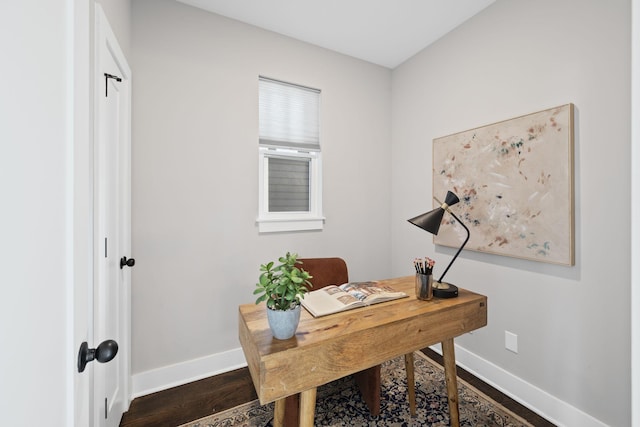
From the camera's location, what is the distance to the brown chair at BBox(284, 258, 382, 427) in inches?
57.7

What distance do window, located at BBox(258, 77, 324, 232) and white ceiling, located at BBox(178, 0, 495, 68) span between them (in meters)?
0.47

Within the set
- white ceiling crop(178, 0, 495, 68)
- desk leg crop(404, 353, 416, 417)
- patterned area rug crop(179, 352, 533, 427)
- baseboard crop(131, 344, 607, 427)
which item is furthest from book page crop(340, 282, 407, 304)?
white ceiling crop(178, 0, 495, 68)

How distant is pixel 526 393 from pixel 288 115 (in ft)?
9.41

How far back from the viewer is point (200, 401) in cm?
187

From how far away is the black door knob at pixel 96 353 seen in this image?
60 cm

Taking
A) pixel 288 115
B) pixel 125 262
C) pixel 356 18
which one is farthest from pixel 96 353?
pixel 356 18

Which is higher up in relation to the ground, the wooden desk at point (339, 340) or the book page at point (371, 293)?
the book page at point (371, 293)

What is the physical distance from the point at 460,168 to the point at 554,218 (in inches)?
30.0

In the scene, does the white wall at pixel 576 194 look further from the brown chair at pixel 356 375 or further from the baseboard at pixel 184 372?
the baseboard at pixel 184 372

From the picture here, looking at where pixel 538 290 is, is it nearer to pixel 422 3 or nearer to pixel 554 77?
pixel 554 77

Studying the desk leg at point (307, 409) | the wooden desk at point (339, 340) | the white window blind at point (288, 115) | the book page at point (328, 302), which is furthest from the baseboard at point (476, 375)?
the white window blind at point (288, 115)

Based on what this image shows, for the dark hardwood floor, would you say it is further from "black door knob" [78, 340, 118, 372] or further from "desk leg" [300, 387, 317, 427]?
"black door knob" [78, 340, 118, 372]

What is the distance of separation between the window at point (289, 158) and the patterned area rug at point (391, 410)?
134 cm

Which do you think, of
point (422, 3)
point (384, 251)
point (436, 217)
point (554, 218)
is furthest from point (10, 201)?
point (384, 251)
